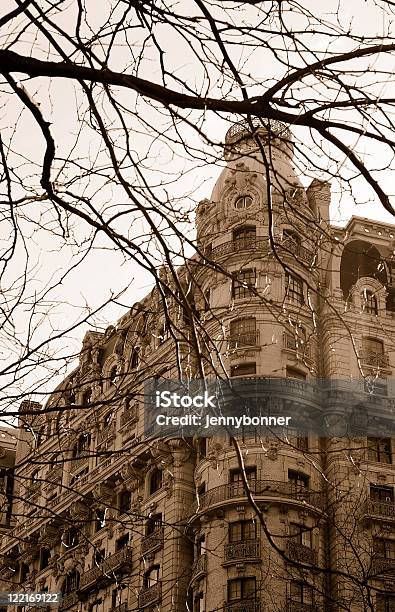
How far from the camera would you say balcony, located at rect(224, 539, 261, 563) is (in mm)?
38594

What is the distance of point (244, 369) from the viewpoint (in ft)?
142

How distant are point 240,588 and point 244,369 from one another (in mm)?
8452

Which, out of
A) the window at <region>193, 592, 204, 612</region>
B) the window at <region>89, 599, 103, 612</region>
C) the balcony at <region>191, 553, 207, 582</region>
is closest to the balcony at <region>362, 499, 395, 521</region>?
the balcony at <region>191, 553, 207, 582</region>

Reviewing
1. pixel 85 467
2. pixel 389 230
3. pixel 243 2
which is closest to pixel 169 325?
pixel 243 2

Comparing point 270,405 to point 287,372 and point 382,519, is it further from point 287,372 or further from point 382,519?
point 382,519

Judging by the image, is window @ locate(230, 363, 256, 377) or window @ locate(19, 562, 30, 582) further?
window @ locate(19, 562, 30, 582)

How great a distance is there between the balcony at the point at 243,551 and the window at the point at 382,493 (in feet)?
16.1

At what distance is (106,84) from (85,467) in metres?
45.5

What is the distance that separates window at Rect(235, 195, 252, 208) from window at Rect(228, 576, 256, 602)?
50.3 ft

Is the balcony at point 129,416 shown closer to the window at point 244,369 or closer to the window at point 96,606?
the window at point 244,369

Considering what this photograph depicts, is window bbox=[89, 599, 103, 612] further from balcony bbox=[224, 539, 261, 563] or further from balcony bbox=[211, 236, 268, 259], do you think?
balcony bbox=[211, 236, 268, 259]

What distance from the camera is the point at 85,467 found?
51.6 meters

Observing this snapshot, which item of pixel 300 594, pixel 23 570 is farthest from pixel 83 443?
pixel 23 570

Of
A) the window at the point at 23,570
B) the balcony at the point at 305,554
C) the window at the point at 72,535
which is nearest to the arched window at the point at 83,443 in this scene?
the window at the point at 72,535
